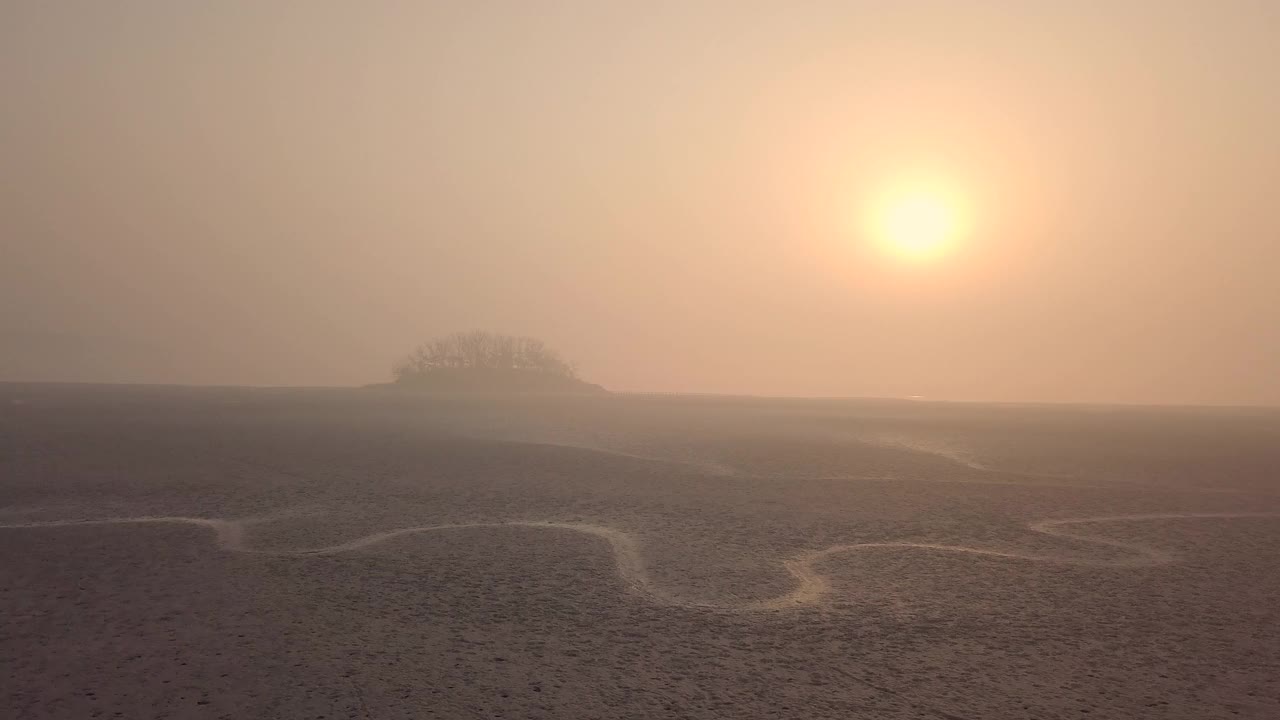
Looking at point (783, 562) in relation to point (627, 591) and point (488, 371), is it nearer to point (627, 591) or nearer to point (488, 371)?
point (627, 591)

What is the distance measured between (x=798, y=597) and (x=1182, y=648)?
2.48 metres

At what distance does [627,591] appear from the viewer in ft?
22.5

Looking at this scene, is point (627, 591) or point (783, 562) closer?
point (627, 591)

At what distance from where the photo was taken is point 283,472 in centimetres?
1391

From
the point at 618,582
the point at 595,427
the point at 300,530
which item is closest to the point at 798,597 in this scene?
the point at 618,582

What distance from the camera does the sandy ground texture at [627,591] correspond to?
470 centimetres

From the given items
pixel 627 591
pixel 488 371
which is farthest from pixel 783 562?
pixel 488 371

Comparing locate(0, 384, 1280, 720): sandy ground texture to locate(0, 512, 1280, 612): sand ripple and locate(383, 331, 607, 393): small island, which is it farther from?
locate(383, 331, 607, 393): small island

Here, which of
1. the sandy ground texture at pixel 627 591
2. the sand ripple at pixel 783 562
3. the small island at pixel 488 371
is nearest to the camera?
the sandy ground texture at pixel 627 591

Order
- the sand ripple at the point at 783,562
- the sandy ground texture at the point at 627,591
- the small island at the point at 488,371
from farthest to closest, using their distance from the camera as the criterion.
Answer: the small island at the point at 488,371 < the sand ripple at the point at 783,562 < the sandy ground texture at the point at 627,591

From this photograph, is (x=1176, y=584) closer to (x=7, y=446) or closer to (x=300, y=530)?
(x=300, y=530)

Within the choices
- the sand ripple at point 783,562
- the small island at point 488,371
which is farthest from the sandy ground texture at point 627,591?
the small island at point 488,371

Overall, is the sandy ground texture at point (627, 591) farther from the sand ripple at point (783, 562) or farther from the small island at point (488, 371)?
the small island at point (488, 371)

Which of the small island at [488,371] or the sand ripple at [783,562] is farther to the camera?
the small island at [488,371]
